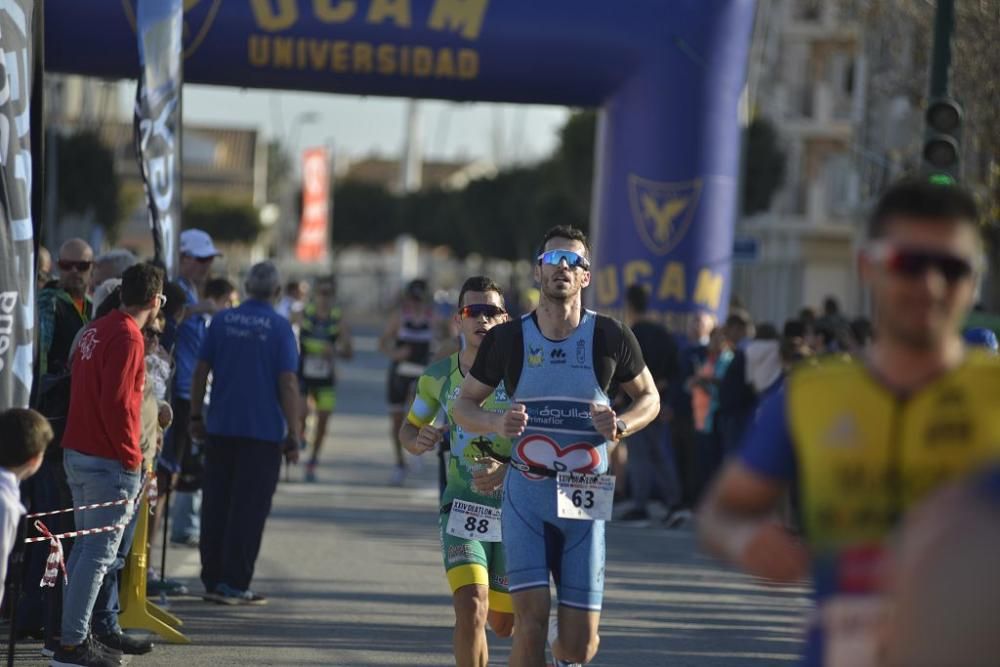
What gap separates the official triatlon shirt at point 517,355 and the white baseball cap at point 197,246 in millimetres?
5768

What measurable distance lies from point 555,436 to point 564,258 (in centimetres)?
71

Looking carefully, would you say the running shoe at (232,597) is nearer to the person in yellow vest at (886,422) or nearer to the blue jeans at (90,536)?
the blue jeans at (90,536)

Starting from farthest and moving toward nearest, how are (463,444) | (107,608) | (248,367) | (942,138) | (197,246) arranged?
(942,138)
(197,246)
(248,367)
(107,608)
(463,444)

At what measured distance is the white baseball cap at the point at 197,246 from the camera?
40.3 feet

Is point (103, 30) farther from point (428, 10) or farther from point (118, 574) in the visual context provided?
point (118, 574)

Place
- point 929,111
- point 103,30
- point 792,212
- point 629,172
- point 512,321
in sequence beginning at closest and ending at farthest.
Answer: point 512,321 → point 929,111 → point 103,30 → point 629,172 → point 792,212

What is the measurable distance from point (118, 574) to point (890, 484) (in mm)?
6067

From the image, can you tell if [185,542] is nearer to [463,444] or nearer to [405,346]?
[405,346]

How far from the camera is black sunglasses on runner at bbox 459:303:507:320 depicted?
24.8 ft

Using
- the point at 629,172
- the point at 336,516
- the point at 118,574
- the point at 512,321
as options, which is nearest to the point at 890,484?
the point at 512,321

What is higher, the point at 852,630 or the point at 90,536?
the point at 852,630

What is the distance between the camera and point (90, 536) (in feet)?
25.9

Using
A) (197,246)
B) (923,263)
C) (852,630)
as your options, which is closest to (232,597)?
(197,246)

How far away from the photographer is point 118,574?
29.3 ft
